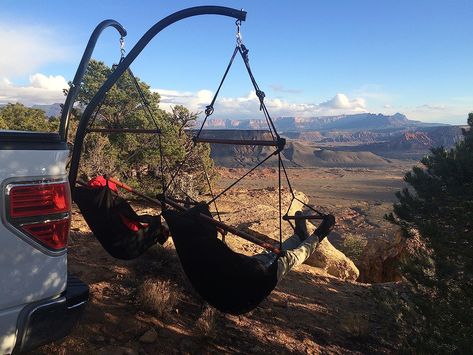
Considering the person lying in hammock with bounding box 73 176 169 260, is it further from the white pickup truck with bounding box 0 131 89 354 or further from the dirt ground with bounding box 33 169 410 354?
the white pickup truck with bounding box 0 131 89 354

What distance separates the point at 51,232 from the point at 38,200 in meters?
0.18

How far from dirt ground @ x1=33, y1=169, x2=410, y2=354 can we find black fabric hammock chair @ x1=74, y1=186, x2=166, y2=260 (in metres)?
0.49

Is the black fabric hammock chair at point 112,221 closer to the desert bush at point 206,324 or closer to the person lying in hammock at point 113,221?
the person lying in hammock at point 113,221

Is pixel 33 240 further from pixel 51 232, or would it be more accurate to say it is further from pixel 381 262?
pixel 381 262

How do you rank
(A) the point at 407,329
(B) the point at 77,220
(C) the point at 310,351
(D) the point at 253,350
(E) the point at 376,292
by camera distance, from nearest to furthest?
(D) the point at 253,350
(C) the point at 310,351
(A) the point at 407,329
(E) the point at 376,292
(B) the point at 77,220

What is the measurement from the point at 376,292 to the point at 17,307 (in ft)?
21.9

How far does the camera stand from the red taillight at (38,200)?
174 cm

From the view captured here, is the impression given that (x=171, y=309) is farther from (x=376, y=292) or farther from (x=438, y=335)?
(x=376, y=292)

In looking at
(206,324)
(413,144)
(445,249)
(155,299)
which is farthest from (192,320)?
(413,144)

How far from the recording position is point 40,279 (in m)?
1.85

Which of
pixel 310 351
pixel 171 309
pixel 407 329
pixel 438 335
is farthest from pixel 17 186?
pixel 407 329

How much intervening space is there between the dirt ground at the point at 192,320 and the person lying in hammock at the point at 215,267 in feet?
1.95

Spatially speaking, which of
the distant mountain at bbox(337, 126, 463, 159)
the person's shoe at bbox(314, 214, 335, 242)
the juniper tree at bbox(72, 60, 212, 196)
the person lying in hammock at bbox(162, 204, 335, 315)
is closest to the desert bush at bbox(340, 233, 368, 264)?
the juniper tree at bbox(72, 60, 212, 196)

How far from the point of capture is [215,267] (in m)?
3.74
